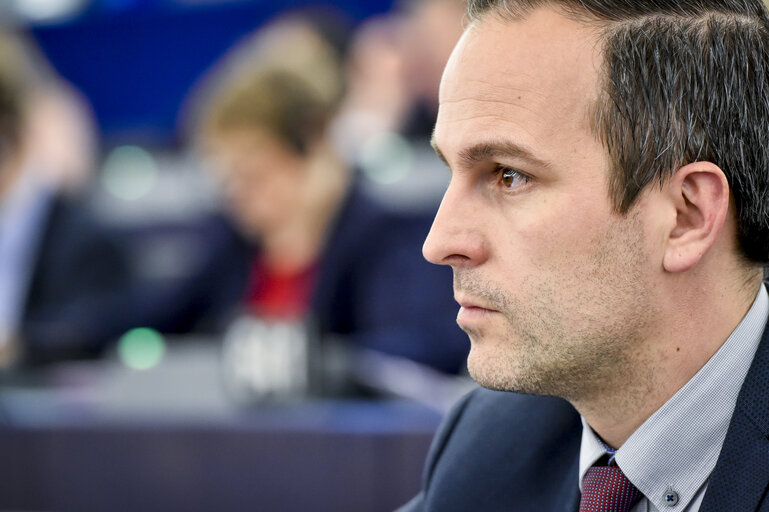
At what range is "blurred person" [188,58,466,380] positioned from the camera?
3104 millimetres

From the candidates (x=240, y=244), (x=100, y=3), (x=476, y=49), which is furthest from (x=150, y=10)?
(x=476, y=49)

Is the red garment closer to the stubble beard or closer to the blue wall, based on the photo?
the stubble beard

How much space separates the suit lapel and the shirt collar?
0.12 feet

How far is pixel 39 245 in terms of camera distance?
3748 millimetres

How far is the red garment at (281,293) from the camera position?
320 centimetres

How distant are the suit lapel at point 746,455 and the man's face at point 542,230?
0.46 feet

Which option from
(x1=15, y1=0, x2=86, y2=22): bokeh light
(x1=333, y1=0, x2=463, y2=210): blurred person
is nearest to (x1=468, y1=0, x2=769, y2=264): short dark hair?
(x1=333, y1=0, x2=463, y2=210): blurred person

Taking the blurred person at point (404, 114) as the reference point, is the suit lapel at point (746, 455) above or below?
below

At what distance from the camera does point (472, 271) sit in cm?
117

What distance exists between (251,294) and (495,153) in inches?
92.0

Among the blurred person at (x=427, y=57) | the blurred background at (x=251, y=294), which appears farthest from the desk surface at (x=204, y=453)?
the blurred person at (x=427, y=57)

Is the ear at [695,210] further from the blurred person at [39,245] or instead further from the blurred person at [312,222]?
the blurred person at [39,245]

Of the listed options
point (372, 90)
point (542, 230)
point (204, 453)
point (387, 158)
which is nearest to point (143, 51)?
point (372, 90)

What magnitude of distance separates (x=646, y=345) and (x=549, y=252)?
0.17 metres
